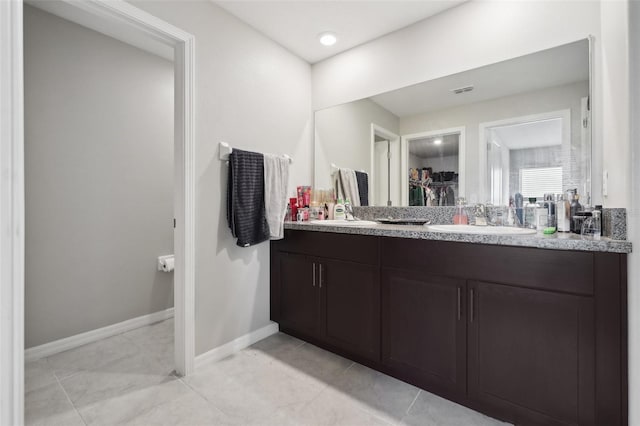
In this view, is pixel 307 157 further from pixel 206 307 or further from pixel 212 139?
pixel 206 307

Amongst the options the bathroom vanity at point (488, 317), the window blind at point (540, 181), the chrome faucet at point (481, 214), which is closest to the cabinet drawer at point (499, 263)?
the bathroom vanity at point (488, 317)

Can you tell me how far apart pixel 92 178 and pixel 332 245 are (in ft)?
6.38

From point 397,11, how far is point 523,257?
178 cm

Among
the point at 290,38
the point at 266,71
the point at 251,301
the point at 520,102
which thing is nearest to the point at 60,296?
the point at 251,301

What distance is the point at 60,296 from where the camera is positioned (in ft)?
7.24

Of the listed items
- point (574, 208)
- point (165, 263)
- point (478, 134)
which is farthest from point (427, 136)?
point (165, 263)

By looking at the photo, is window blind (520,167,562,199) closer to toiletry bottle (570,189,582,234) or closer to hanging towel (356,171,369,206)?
toiletry bottle (570,189,582,234)

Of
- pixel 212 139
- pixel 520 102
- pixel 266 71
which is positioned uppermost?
pixel 266 71

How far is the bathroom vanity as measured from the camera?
1170mm

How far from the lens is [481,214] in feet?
6.30

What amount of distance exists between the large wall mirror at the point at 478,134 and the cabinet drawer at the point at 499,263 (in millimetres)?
638

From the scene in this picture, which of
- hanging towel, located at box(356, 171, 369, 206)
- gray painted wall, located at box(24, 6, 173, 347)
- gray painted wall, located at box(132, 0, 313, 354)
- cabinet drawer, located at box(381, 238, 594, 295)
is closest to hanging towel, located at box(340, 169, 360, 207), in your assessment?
hanging towel, located at box(356, 171, 369, 206)

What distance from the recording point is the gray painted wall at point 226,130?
195cm

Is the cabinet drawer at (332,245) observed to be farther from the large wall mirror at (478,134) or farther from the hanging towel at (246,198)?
the large wall mirror at (478,134)
